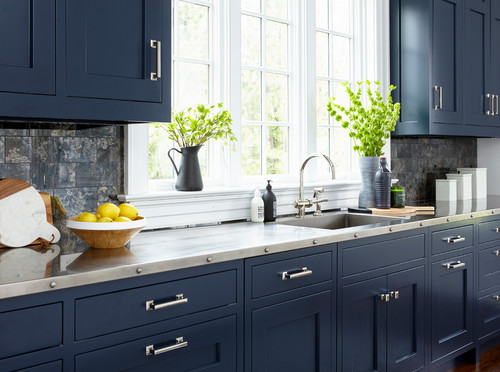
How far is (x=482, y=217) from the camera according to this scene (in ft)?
11.4

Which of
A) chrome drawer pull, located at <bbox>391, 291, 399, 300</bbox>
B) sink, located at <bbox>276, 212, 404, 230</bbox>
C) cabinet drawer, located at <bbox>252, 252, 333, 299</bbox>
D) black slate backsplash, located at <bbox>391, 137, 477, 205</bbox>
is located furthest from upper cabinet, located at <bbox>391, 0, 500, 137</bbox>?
cabinet drawer, located at <bbox>252, 252, 333, 299</bbox>

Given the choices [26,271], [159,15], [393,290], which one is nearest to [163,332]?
[26,271]

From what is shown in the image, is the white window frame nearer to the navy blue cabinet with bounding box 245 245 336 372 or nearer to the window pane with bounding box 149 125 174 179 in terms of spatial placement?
the window pane with bounding box 149 125 174 179

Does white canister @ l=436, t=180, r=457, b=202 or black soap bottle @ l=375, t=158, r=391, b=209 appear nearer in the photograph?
black soap bottle @ l=375, t=158, r=391, b=209

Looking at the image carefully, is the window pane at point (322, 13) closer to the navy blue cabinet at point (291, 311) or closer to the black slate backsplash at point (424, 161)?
the black slate backsplash at point (424, 161)

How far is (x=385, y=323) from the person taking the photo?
2770 mm

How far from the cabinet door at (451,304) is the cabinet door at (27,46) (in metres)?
2.23

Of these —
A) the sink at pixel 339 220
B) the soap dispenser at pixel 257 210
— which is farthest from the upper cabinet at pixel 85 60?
the sink at pixel 339 220

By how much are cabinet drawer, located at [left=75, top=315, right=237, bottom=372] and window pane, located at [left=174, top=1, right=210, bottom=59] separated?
4.86 ft

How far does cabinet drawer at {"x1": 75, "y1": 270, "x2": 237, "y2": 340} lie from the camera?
1.66m

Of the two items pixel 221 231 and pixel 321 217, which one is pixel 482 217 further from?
pixel 221 231

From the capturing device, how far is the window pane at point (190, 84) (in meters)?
2.85

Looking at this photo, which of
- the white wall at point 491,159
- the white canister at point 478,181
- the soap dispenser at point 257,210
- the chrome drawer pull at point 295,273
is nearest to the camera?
the chrome drawer pull at point 295,273

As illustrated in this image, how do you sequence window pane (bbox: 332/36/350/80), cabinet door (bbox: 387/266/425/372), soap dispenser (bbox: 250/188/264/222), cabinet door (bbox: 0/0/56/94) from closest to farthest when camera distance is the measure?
cabinet door (bbox: 0/0/56/94) < cabinet door (bbox: 387/266/425/372) < soap dispenser (bbox: 250/188/264/222) < window pane (bbox: 332/36/350/80)
